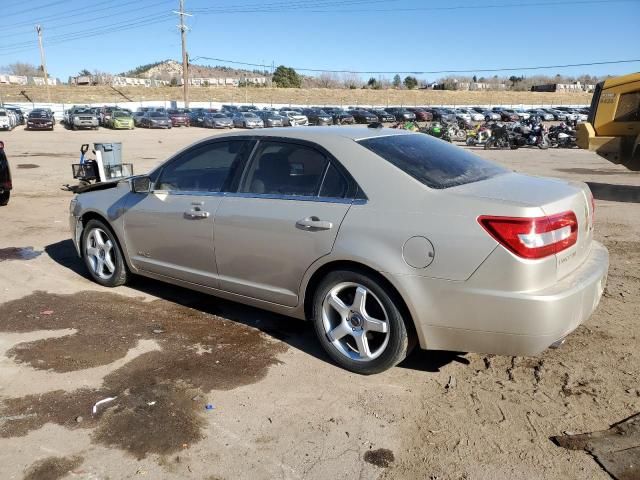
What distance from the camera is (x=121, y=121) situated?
1534 inches

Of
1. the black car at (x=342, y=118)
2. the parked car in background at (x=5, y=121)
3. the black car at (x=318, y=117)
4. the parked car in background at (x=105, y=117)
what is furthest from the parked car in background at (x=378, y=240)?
the black car at (x=342, y=118)

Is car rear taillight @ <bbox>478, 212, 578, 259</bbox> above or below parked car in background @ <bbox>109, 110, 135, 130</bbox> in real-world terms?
above

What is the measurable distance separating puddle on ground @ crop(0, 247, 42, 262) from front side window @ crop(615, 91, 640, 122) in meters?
11.8

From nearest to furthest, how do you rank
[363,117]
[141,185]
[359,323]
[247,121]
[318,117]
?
[359,323]
[141,185]
[247,121]
[318,117]
[363,117]

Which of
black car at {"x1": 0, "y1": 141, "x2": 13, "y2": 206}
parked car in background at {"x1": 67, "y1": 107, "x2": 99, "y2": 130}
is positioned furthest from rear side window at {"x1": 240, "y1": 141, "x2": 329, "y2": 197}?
parked car in background at {"x1": 67, "y1": 107, "x2": 99, "y2": 130}

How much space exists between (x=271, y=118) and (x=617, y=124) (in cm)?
3504

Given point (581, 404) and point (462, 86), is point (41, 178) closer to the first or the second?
point (581, 404)

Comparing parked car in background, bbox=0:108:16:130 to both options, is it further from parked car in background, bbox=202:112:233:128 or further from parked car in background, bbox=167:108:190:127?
parked car in background, bbox=202:112:233:128

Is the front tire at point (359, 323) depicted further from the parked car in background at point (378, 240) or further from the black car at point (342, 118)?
the black car at point (342, 118)

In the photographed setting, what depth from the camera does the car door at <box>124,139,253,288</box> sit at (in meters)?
4.25

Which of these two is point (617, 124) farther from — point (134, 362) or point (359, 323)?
point (134, 362)

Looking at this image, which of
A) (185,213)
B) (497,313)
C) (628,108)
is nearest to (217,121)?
(628,108)

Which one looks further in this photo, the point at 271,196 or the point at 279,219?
the point at 271,196

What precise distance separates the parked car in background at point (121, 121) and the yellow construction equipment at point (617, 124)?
1334 inches
